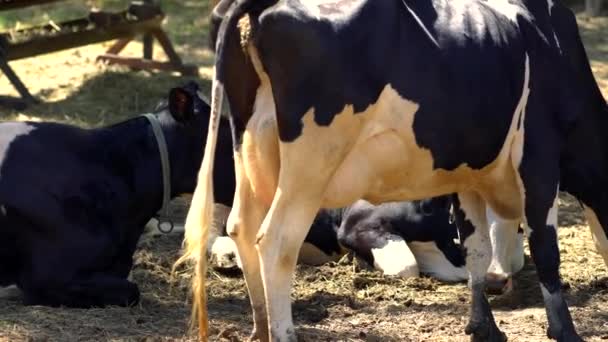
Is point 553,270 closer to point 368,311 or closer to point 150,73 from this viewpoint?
point 368,311

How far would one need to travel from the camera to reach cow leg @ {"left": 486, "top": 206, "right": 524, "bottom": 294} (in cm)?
711

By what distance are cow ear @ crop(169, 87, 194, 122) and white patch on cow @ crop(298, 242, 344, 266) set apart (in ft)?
3.75

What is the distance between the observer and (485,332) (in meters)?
6.20

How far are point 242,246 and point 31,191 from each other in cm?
158

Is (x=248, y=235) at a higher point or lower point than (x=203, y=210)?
lower

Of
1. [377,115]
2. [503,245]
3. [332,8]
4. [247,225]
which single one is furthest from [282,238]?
[503,245]

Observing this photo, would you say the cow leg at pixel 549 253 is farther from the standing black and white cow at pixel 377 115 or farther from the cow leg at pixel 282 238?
the cow leg at pixel 282 238

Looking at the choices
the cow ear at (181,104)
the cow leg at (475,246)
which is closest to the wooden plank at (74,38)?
the cow ear at (181,104)

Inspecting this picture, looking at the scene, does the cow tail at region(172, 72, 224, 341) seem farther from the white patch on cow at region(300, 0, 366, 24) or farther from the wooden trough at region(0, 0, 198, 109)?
the wooden trough at region(0, 0, 198, 109)

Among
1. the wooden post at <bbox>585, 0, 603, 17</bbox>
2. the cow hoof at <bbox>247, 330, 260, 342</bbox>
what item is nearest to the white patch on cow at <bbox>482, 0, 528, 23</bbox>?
the cow hoof at <bbox>247, 330, 260, 342</bbox>

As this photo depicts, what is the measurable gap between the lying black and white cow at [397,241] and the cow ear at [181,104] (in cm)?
87

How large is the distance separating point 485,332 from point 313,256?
1.82 meters

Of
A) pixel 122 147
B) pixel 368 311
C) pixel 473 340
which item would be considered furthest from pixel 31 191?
pixel 473 340

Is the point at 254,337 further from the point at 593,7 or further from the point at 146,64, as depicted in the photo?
the point at 593,7
